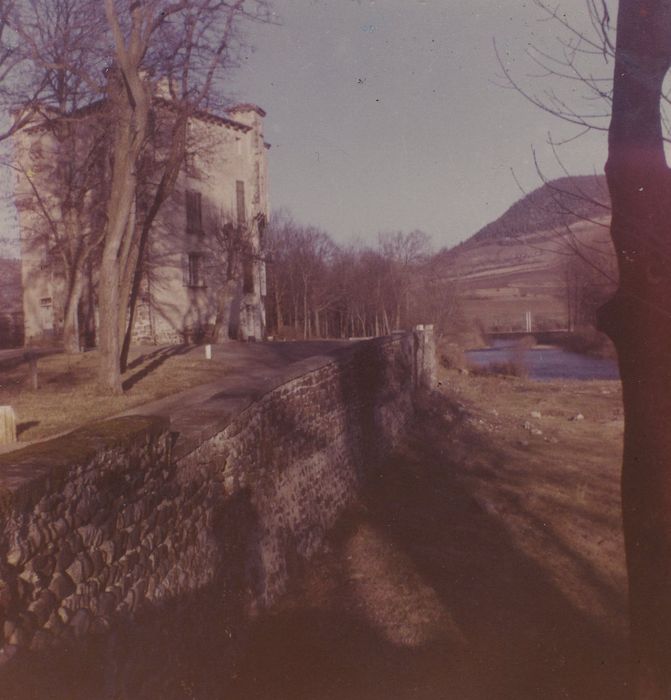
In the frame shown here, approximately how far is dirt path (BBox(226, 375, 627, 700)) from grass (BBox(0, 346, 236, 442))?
151 inches

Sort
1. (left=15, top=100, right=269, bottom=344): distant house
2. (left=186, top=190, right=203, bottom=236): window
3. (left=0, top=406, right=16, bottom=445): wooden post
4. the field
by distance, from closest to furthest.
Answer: (left=0, top=406, right=16, bottom=445): wooden post < the field < (left=15, top=100, right=269, bottom=344): distant house < (left=186, top=190, right=203, bottom=236): window

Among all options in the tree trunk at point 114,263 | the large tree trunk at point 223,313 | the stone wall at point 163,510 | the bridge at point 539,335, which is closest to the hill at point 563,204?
the stone wall at point 163,510

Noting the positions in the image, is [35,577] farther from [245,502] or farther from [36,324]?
[36,324]

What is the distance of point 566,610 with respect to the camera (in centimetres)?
946

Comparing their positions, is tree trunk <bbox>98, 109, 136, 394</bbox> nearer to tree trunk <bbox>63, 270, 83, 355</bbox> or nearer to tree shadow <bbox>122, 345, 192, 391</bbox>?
tree shadow <bbox>122, 345, 192, 391</bbox>

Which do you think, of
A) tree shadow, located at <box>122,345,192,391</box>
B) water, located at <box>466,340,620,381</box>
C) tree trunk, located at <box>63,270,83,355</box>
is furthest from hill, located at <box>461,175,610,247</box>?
water, located at <box>466,340,620,381</box>

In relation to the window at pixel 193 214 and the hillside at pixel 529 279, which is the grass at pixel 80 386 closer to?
the hillside at pixel 529 279

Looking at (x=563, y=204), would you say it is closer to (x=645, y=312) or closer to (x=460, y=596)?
(x=645, y=312)

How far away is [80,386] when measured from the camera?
1282 centimetres

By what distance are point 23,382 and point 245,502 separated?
294 inches

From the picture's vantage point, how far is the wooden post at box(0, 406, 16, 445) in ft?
25.3

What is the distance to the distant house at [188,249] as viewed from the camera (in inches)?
965

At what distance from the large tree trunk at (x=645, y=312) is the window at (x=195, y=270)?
2504 cm

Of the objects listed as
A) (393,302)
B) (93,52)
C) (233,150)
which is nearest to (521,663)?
(93,52)
